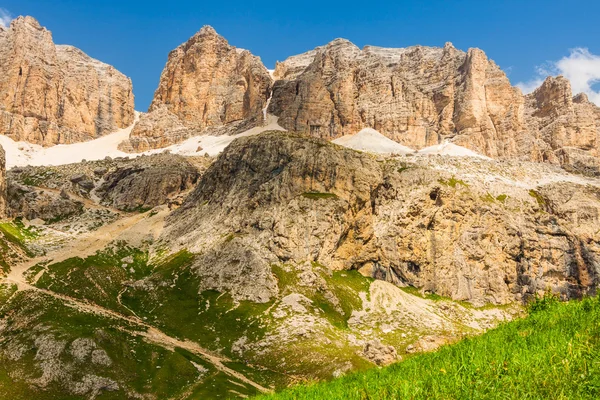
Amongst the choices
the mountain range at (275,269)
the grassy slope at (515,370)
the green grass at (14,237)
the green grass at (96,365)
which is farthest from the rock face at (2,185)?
the grassy slope at (515,370)

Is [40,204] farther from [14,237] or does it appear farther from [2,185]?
[14,237]

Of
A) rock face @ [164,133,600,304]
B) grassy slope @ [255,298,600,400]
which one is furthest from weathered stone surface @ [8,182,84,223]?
grassy slope @ [255,298,600,400]

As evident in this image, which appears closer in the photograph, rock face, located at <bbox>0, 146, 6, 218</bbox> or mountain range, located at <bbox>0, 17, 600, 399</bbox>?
mountain range, located at <bbox>0, 17, 600, 399</bbox>

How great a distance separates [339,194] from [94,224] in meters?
93.5

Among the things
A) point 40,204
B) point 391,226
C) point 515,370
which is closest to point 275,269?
point 391,226

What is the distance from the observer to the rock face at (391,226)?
14125 cm

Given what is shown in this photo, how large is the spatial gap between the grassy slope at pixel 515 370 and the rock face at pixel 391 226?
116077mm

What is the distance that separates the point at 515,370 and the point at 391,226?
14489 cm

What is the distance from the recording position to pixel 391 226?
15338 centimetres

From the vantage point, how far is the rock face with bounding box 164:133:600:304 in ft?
463

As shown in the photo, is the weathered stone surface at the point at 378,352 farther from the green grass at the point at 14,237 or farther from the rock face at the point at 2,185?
the rock face at the point at 2,185

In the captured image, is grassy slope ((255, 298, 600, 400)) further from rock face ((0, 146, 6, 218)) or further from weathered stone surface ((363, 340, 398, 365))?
rock face ((0, 146, 6, 218))

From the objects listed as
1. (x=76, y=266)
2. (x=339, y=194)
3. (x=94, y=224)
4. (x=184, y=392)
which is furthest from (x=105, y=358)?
(x=94, y=224)

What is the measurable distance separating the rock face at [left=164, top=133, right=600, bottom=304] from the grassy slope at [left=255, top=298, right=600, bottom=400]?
116m
